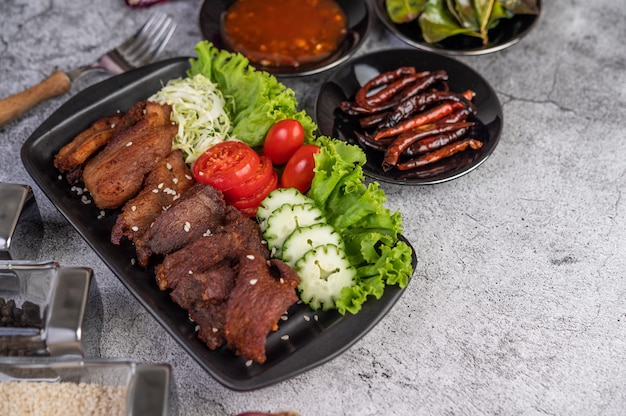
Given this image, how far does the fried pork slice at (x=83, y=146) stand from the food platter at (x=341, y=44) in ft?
3.99

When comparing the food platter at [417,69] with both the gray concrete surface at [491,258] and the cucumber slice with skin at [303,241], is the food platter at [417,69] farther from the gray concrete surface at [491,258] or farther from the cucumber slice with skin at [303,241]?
the cucumber slice with skin at [303,241]

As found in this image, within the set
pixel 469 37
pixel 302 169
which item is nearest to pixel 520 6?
pixel 469 37

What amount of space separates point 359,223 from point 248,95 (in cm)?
125

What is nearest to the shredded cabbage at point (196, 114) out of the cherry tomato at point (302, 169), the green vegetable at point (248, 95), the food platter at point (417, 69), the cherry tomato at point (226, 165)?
the green vegetable at point (248, 95)

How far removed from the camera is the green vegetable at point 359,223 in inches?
140

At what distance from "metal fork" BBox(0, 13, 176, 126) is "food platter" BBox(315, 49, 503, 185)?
143 cm

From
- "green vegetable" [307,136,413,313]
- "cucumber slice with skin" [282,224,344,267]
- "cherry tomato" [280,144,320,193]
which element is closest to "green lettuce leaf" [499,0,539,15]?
"green vegetable" [307,136,413,313]

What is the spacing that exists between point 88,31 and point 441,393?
13.1ft

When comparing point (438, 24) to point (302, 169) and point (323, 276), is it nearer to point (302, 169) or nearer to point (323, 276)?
point (302, 169)

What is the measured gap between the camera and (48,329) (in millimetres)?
3293

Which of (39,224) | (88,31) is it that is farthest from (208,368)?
(88,31)

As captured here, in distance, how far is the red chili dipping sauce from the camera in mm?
5113

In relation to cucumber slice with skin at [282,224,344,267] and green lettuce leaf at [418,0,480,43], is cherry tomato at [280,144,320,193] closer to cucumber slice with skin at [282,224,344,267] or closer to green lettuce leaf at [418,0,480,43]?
cucumber slice with skin at [282,224,344,267]

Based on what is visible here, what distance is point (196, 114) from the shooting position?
4.32m
